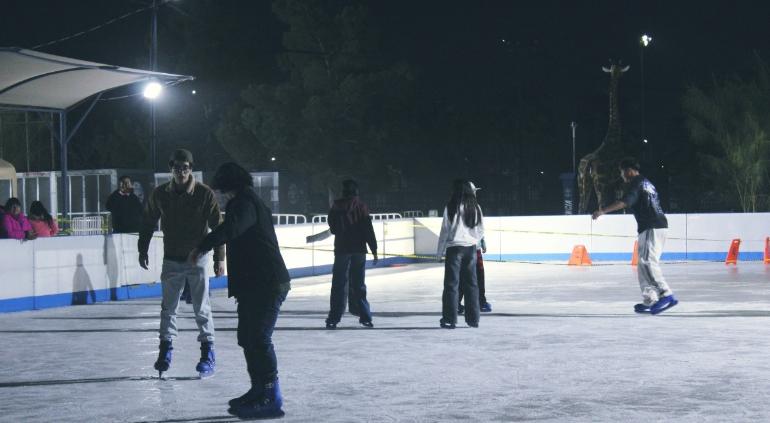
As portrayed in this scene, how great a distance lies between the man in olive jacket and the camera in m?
9.59

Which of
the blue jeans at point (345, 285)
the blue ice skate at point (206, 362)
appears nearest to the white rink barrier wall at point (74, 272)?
the blue jeans at point (345, 285)

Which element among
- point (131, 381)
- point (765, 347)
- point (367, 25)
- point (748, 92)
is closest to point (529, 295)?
point (765, 347)

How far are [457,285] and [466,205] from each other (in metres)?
0.89

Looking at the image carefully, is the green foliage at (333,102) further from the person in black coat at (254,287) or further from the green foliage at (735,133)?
the person in black coat at (254,287)

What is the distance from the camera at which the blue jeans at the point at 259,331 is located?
7.77m

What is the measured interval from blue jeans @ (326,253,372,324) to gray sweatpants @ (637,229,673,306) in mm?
3448

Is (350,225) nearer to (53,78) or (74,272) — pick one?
(74,272)

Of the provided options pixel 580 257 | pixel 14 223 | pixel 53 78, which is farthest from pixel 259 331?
pixel 580 257

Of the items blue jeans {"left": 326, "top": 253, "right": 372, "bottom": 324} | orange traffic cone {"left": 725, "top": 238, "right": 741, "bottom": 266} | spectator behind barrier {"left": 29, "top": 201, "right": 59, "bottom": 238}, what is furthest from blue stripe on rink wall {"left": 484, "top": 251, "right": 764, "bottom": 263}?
blue jeans {"left": 326, "top": 253, "right": 372, "bottom": 324}

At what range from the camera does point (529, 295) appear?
17891 mm

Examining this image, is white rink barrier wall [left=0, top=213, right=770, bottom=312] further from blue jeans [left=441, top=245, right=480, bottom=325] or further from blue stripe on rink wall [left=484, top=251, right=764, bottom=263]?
blue jeans [left=441, top=245, right=480, bottom=325]

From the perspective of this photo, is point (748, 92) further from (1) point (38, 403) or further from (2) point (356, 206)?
(1) point (38, 403)

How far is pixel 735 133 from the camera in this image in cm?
4034

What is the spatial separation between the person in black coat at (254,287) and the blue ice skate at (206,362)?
5.55 feet
